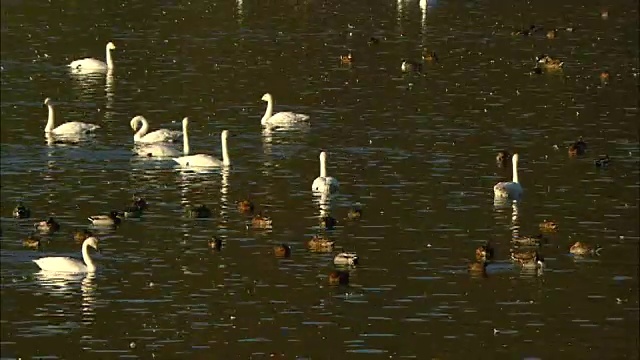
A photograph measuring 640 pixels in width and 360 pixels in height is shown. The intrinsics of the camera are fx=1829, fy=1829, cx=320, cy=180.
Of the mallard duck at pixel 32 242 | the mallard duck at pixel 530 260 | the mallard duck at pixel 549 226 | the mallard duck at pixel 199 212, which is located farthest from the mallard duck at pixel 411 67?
the mallard duck at pixel 530 260

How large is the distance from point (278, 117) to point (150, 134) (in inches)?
168

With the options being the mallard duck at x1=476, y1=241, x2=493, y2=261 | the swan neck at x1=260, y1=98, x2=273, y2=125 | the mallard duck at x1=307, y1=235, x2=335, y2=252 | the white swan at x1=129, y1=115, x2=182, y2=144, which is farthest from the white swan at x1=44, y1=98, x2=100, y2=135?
the mallard duck at x1=476, y1=241, x2=493, y2=261

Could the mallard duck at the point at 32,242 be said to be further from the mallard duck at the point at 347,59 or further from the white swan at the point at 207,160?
the mallard duck at the point at 347,59

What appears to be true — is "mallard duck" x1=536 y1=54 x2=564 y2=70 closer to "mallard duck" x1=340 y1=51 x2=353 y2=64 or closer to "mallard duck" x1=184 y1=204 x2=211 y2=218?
"mallard duck" x1=340 y1=51 x2=353 y2=64

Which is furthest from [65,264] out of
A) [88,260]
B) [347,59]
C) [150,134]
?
[347,59]

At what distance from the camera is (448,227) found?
1433 inches

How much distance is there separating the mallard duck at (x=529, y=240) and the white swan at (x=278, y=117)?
1495 centimetres

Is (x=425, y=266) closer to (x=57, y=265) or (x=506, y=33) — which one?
(x=57, y=265)

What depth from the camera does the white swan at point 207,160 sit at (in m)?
43.6

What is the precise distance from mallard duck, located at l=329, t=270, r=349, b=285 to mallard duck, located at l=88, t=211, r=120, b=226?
21.8ft

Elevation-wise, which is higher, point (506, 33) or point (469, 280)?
point (506, 33)

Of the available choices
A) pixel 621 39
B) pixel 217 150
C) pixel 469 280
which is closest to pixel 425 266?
pixel 469 280

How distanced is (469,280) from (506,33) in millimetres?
36625

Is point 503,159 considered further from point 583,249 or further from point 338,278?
point 338,278
